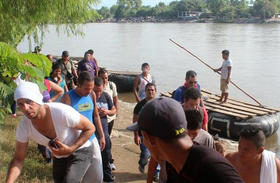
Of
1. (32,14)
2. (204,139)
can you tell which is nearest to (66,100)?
(204,139)

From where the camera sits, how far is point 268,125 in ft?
33.4

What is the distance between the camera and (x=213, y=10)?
131875 millimetres

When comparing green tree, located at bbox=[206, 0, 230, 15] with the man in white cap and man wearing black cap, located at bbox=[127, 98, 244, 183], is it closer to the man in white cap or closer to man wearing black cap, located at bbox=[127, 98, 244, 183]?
the man in white cap

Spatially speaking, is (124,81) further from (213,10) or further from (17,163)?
(213,10)

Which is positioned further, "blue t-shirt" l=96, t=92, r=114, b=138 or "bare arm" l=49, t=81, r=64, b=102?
"bare arm" l=49, t=81, r=64, b=102

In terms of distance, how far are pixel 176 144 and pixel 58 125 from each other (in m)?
1.75

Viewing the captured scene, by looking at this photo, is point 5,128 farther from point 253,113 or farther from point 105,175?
point 253,113

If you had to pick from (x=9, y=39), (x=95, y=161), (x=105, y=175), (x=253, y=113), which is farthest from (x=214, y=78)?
(x=95, y=161)

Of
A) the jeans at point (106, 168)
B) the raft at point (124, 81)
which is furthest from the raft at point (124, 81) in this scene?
the jeans at point (106, 168)

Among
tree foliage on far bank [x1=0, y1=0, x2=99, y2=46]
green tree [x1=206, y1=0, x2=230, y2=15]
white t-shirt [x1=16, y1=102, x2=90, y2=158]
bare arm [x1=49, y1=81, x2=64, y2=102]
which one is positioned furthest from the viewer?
green tree [x1=206, y1=0, x2=230, y2=15]

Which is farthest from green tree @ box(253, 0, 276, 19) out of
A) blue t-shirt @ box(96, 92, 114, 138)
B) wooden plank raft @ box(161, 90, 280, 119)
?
blue t-shirt @ box(96, 92, 114, 138)

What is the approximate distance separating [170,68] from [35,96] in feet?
76.2

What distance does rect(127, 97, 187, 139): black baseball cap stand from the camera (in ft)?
6.03

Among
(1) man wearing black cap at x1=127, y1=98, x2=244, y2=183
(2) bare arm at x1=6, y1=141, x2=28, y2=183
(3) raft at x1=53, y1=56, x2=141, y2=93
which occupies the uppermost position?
(1) man wearing black cap at x1=127, y1=98, x2=244, y2=183
